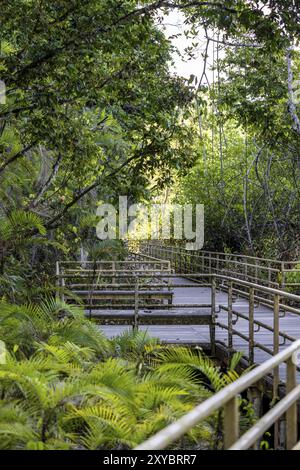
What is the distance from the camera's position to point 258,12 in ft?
24.6

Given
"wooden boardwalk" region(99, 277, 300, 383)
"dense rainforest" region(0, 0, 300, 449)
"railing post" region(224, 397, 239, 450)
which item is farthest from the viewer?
"wooden boardwalk" region(99, 277, 300, 383)

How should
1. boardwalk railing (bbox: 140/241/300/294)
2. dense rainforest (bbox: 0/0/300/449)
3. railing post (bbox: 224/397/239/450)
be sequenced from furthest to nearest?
boardwalk railing (bbox: 140/241/300/294) < dense rainforest (bbox: 0/0/300/449) < railing post (bbox: 224/397/239/450)

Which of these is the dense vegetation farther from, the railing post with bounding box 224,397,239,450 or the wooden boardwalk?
the wooden boardwalk

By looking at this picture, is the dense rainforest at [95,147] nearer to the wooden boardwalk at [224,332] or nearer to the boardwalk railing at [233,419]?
the wooden boardwalk at [224,332]

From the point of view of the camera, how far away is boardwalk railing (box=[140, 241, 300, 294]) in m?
14.5

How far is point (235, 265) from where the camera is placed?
19.8 m

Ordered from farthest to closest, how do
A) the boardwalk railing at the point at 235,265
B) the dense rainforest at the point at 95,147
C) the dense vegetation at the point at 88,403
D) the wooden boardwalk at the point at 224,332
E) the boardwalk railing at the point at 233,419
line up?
1. the boardwalk railing at the point at 235,265
2. the wooden boardwalk at the point at 224,332
3. the dense rainforest at the point at 95,147
4. the dense vegetation at the point at 88,403
5. the boardwalk railing at the point at 233,419

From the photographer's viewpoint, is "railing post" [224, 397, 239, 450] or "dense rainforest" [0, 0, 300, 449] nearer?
"railing post" [224, 397, 239, 450]

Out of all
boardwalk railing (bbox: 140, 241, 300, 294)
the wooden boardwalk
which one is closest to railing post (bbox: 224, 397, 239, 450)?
the wooden boardwalk

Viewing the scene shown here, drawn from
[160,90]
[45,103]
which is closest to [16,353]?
[45,103]

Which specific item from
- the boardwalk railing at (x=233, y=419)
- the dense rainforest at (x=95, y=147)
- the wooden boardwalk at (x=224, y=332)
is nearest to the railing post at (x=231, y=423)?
the boardwalk railing at (x=233, y=419)

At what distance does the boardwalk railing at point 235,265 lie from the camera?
1454 cm

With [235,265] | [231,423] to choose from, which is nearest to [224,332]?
[231,423]
